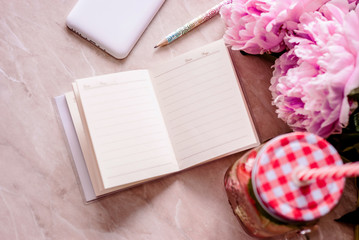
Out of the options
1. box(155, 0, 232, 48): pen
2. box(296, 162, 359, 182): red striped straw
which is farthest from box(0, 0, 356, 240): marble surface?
box(296, 162, 359, 182): red striped straw

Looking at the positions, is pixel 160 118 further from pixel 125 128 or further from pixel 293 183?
pixel 293 183

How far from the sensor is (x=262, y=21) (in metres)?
0.63

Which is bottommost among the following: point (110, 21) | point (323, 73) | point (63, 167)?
point (63, 167)

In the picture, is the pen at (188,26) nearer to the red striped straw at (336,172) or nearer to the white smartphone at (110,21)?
the white smartphone at (110,21)

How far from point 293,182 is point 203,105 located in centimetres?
29

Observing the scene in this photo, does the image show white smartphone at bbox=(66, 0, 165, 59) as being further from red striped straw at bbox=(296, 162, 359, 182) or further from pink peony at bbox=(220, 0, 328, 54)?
red striped straw at bbox=(296, 162, 359, 182)

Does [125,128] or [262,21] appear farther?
[125,128]

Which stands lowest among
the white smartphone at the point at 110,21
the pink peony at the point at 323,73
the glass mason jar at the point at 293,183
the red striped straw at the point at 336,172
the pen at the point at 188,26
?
the glass mason jar at the point at 293,183

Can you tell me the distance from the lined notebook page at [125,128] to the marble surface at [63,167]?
56 millimetres

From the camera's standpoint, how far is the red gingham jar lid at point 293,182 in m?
0.56

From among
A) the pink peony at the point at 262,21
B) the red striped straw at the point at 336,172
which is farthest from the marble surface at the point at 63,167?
the red striped straw at the point at 336,172

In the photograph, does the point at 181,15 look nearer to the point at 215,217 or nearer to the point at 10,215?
the point at 215,217

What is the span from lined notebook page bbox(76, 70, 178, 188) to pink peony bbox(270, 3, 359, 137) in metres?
0.27

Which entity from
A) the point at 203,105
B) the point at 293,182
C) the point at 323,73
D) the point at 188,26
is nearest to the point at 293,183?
the point at 293,182
